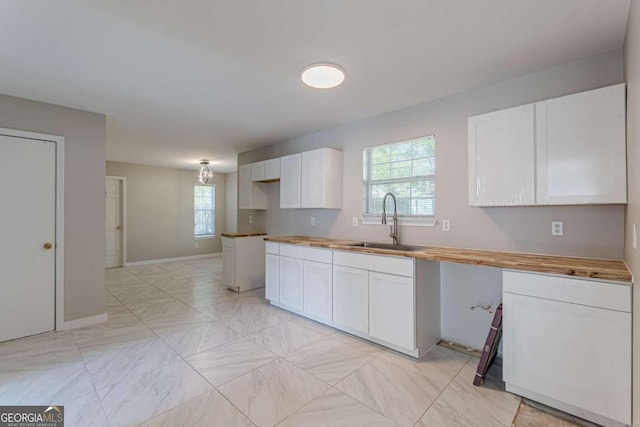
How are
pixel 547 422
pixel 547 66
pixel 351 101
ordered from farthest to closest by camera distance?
pixel 351 101 → pixel 547 66 → pixel 547 422

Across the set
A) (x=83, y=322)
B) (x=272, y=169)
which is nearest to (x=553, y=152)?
(x=272, y=169)

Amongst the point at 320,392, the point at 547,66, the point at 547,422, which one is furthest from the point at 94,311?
the point at 547,66

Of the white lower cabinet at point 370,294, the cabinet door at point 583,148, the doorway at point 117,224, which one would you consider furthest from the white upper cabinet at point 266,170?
the doorway at point 117,224

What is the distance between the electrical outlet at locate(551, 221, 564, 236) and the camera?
2254 millimetres

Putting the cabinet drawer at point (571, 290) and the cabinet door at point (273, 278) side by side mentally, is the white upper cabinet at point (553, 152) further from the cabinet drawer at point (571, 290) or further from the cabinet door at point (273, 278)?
the cabinet door at point (273, 278)

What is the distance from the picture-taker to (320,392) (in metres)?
2.05

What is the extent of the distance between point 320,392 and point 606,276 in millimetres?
1918

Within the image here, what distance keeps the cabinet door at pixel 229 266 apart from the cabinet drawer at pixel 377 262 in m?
2.22

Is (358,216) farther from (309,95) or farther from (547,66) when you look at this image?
(547,66)

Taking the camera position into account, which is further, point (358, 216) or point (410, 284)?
point (358, 216)

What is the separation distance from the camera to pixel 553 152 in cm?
204

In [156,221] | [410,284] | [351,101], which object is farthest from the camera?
[156,221]

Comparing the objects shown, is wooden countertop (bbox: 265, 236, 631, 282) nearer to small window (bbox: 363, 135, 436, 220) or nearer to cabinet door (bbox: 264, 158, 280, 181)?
small window (bbox: 363, 135, 436, 220)

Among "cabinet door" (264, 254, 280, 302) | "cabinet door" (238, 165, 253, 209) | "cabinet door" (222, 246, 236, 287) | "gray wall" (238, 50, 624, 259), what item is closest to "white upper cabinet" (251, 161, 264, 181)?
"cabinet door" (238, 165, 253, 209)
